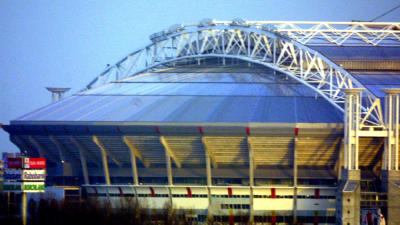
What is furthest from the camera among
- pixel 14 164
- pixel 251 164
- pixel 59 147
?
pixel 59 147

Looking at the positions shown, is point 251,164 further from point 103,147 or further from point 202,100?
point 103,147

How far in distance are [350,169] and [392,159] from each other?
12.0ft

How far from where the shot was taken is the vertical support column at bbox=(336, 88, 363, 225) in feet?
379

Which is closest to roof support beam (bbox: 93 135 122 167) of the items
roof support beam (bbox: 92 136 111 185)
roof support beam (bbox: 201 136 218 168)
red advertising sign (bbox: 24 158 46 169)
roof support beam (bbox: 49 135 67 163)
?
roof support beam (bbox: 92 136 111 185)

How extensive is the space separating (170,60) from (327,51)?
21408mm

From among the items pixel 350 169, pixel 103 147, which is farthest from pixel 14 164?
pixel 350 169

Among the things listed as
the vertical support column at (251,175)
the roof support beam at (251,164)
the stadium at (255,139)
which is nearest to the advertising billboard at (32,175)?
the stadium at (255,139)

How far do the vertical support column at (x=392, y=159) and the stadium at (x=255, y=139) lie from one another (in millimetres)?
98

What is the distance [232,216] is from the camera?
12412 cm

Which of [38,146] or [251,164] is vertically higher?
[38,146]

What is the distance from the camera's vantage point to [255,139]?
121375mm

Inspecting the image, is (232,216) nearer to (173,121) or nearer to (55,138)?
(173,121)

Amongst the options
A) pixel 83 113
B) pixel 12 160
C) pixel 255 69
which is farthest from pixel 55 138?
pixel 255 69

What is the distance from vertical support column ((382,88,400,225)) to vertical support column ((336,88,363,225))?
254cm
